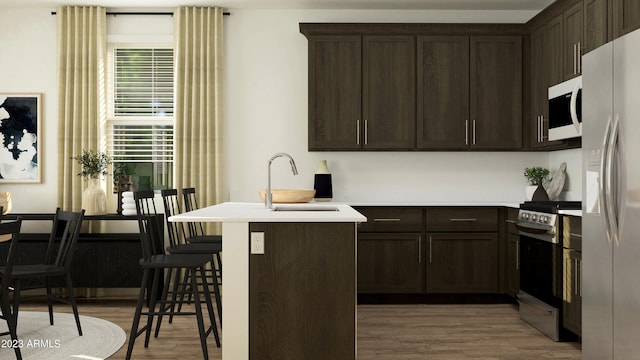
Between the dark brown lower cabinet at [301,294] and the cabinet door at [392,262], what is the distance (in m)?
2.12

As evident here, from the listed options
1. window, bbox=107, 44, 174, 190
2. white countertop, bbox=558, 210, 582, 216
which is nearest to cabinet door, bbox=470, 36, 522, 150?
white countertop, bbox=558, 210, 582, 216

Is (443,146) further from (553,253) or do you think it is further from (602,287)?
(602,287)

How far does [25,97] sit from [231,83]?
2.03 metres

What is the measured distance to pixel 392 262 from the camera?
5.11m

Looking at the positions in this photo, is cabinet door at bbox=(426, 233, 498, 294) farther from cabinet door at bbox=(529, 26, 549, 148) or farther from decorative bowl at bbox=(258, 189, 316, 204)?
decorative bowl at bbox=(258, 189, 316, 204)

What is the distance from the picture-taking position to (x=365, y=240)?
5.09 meters

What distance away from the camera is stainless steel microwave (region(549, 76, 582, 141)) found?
13.7 ft

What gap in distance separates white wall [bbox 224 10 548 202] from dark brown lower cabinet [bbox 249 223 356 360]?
268cm

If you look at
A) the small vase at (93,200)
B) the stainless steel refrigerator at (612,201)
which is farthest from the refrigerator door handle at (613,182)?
the small vase at (93,200)

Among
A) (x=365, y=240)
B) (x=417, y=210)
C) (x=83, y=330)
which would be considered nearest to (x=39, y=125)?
(x=83, y=330)

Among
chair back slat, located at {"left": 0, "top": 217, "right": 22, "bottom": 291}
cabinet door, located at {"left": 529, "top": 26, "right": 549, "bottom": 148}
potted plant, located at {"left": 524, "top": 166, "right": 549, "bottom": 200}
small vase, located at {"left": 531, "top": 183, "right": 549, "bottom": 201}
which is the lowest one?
chair back slat, located at {"left": 0, "top": 217, "right": 22, "bottom": 291}

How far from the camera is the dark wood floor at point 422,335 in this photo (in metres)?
3.66

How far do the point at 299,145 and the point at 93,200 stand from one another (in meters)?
2.00

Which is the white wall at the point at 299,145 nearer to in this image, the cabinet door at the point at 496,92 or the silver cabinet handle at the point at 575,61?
the cabinet door at the point at 496,92
